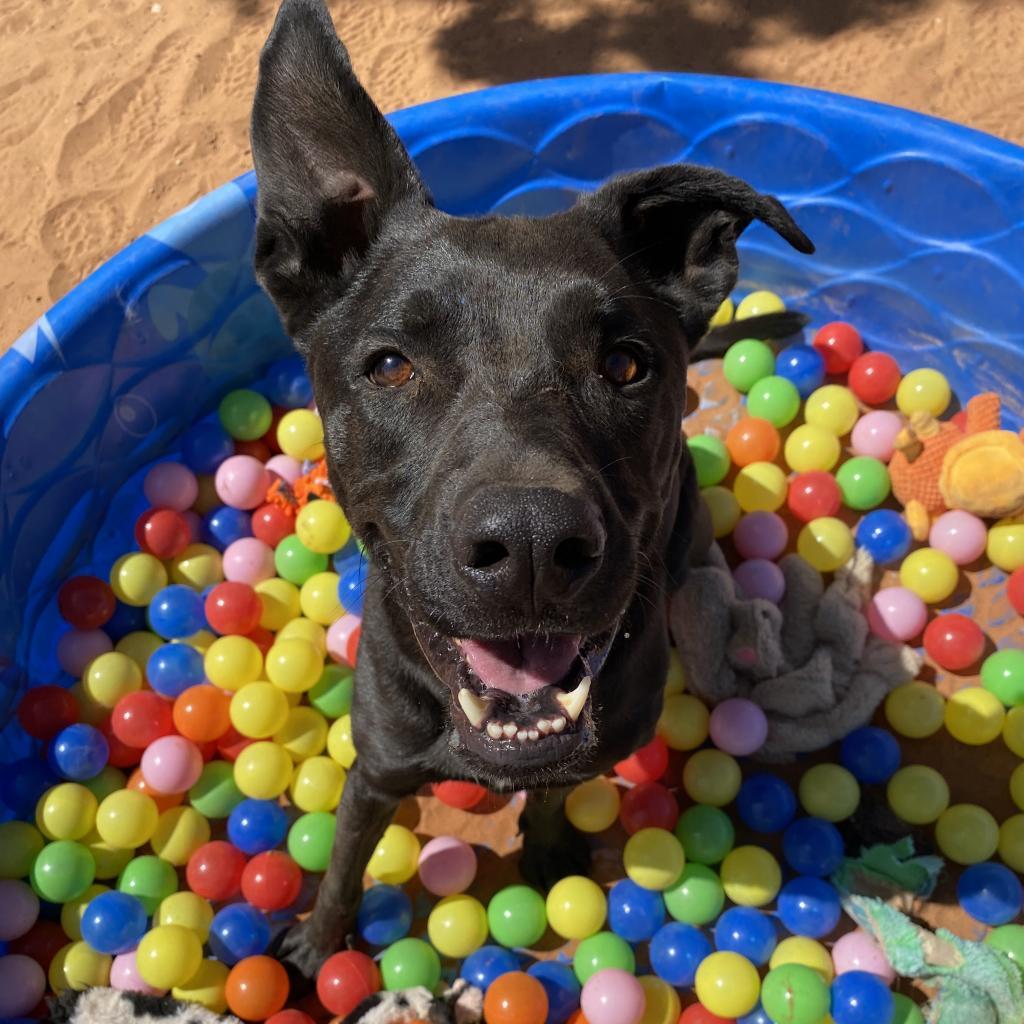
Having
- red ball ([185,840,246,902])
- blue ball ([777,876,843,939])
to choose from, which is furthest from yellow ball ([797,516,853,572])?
red ball ([185,840,246,902])

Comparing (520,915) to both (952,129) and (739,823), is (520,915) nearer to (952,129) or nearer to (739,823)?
(739,823)

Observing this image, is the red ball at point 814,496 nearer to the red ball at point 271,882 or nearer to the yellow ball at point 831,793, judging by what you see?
the yellow ball at point 831,793

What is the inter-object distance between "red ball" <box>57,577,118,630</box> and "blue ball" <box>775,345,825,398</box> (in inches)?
125

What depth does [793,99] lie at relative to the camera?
171 inches

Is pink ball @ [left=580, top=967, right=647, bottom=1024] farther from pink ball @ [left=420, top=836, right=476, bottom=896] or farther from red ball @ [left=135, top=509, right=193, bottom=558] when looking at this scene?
red ball @ [left=135, top=509, right=193, bottom=558]

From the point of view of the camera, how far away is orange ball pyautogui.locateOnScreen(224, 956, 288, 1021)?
10.5ft

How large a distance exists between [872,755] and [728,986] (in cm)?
104

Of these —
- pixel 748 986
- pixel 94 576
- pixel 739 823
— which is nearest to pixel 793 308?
pixel 739 823

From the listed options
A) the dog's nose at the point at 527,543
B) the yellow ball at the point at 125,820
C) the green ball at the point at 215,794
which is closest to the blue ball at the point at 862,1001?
the dog's nose at the point at 527,543

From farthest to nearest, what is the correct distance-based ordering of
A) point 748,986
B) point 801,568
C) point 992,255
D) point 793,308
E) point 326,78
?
point 793,308, point 992,255, point 801,568, point 748,986, point 326,78

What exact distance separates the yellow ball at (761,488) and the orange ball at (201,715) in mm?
2337

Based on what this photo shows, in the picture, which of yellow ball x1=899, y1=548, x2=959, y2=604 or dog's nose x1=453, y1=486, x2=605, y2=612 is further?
yellow ball x1=899, y1=548, x2=959, y2=604

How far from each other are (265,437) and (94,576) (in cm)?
101

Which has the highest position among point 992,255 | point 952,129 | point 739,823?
point 952,129
